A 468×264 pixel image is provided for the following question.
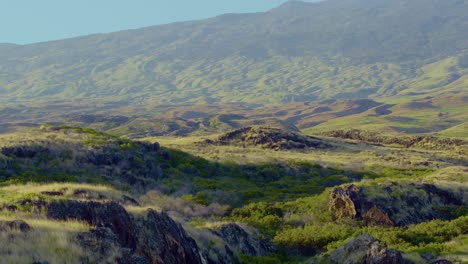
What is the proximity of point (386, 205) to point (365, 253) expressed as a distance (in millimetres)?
14985

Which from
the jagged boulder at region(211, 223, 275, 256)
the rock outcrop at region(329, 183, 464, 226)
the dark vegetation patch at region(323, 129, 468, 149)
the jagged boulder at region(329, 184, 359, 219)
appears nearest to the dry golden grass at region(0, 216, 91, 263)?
the jagged boulder at region(211, 223, 275, 256)

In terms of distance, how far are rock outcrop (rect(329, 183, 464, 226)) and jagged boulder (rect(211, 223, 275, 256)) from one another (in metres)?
9.13

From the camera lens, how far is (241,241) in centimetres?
2184

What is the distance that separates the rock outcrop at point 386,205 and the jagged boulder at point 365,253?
1140 cm

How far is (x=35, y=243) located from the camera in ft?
39.7

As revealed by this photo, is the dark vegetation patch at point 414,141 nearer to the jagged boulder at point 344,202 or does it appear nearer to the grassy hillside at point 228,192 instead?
the grassy hillside at point 228,192

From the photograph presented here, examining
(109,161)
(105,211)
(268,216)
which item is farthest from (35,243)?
(109,161)

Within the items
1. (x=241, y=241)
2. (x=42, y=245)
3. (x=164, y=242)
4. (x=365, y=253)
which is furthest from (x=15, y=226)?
(x=365, y=253)

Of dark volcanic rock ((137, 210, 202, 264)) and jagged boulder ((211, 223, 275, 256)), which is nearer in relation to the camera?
dark volcanic rock ((137, 210, 202, 264))

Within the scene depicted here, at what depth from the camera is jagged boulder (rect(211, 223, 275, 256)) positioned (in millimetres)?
21203

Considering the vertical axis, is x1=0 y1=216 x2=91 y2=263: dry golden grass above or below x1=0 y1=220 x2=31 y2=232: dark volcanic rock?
below

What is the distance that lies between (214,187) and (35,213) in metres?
25.7

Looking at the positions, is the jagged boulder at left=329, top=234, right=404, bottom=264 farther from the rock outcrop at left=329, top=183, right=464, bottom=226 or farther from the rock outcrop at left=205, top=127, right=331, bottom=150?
the rock outcrop at left=205, top=127, right=331, bottom=150

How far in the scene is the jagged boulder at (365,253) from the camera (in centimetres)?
1709
